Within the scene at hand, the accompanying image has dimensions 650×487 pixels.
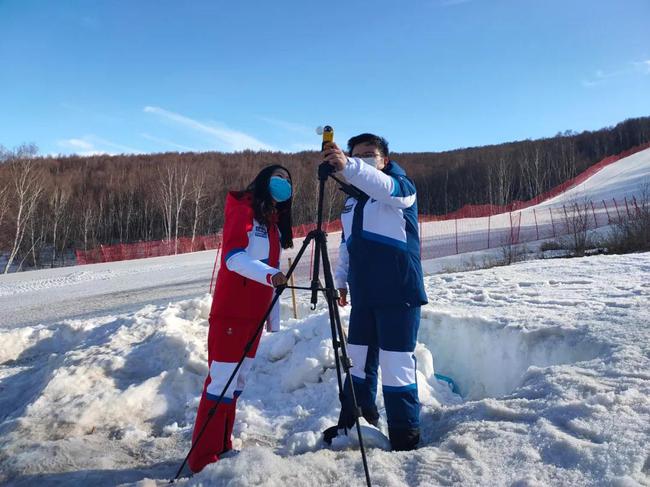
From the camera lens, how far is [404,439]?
268cm

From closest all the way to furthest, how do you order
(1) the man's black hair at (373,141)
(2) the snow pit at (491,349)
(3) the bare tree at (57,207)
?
(1) the man's black hair at (373,141)
(2) the snow pit at (491,349)
(3) the bare tree at (57,207)

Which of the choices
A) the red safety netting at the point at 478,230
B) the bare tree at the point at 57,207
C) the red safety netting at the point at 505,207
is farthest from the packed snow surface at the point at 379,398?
the bare tree at the point at 57,207

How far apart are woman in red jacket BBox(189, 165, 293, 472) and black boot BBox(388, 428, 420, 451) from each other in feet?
3.35

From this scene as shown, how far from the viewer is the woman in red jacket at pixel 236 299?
114 inches

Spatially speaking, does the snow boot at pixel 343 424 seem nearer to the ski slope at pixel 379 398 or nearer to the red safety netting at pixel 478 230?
the ski slope at pixel 379 398

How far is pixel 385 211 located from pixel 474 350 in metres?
2.89

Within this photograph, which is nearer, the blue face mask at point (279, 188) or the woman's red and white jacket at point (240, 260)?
the woman's red and white jacket at point (240, 260)

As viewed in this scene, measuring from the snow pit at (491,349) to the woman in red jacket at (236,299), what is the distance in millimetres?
2326

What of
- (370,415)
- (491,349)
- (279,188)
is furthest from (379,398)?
(279,188)

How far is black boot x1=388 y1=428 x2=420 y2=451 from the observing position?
2.68m

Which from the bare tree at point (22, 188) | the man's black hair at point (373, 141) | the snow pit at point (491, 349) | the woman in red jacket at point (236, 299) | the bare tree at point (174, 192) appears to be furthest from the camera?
the bare tree at point (174, 192)

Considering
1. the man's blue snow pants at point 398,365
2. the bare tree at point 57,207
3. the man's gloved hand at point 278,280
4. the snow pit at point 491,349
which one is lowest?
the snow pit at point 491,349

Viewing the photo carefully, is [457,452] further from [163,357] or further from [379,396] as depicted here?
[163,357]

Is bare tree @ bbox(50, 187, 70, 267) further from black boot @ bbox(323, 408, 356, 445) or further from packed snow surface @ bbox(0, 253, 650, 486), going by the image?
black boot @ bbox(323, 408, 356, 445)
